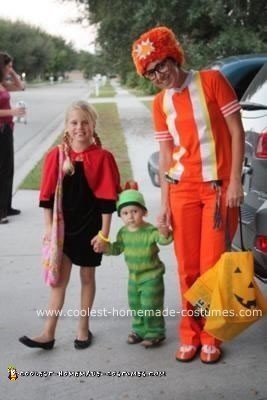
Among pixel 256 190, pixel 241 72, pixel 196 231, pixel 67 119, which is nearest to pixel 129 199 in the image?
pixel 196 231

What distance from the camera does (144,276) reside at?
3871 mm

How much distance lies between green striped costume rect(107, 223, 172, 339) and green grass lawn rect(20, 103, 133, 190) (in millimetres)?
5297

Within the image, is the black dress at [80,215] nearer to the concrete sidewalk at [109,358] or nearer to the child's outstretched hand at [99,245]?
the child's outstretched hand at [99,245]

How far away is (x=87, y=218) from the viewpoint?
3.78 metres

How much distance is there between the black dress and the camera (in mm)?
3713

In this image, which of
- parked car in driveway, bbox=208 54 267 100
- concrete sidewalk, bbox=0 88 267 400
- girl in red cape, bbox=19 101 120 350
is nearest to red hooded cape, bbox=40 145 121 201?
girl in red cape, bbox=19 101 120 350

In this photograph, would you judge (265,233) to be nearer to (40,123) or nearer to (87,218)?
(87,218)

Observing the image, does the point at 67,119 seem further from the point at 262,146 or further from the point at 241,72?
the point at 241,72

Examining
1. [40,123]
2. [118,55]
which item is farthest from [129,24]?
[40,123]

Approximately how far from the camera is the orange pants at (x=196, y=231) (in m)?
3.52

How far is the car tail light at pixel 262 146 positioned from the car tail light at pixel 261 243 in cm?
49

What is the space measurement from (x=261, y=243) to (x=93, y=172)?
1.06 m

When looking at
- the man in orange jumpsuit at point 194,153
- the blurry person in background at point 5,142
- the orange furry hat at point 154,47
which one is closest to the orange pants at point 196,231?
the man in orange jumpsuit at point 194,153

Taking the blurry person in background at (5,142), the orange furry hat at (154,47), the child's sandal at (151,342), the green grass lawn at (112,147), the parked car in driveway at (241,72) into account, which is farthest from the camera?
the green grass lawn at (112,147)
